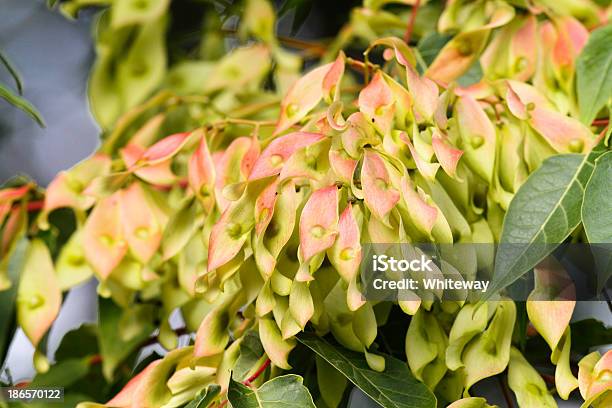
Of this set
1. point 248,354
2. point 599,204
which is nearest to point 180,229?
point 248,354

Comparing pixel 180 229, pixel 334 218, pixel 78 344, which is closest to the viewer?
pixel 334 218

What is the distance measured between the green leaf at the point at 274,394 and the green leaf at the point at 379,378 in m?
0.02

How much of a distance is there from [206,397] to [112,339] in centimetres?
18

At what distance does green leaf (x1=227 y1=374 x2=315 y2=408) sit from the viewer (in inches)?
14.7

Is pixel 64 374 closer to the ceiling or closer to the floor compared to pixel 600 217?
closer to the floor

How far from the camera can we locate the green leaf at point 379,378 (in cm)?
38

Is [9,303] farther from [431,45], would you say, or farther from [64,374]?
[431,45]

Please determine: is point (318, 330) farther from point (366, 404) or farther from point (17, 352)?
point (17, 352)

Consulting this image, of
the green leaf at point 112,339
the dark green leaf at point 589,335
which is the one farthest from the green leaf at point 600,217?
the green leaf at point 112,339

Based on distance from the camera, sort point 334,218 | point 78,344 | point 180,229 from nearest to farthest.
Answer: point 334,218 → point 180,229 → point 78,344

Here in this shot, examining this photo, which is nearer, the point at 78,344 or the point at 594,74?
the point at 594,74

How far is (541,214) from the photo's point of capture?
39 cm

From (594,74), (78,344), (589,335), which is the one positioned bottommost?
(78,344)

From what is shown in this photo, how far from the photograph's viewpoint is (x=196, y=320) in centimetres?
51
